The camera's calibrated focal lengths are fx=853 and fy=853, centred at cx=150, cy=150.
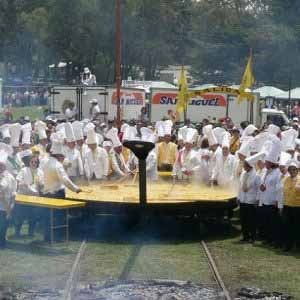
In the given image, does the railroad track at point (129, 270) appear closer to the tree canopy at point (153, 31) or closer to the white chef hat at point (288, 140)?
the white chef hat at point (288, 140)

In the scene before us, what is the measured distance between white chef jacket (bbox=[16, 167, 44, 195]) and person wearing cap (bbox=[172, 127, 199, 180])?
11.3ft

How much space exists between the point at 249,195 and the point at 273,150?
877mm

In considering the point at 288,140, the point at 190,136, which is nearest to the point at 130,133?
the point at 190,136

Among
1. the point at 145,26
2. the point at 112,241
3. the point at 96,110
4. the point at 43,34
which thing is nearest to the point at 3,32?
the point at 43,34

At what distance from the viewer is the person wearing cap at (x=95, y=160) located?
15670 millimetres

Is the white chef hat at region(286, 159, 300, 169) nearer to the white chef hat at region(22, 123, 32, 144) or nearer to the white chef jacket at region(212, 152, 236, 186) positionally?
the white chef jacket at region(212, 152, 236, 186)

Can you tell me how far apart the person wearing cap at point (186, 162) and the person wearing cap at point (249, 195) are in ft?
8.83

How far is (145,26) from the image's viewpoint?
11.9 meters

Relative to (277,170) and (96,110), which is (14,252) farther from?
(96,110)

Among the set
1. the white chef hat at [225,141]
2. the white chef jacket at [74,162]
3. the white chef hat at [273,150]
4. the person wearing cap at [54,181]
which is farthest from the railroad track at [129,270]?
the white chef jacket at [74,162]

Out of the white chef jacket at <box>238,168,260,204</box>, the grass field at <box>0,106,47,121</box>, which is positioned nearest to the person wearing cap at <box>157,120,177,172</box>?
the white chef jacket at <box>238,168,260,204</box>

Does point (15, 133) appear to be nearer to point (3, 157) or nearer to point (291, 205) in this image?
point (3, 157)

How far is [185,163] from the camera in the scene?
1574cm

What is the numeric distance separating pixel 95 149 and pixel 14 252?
4207 mm
